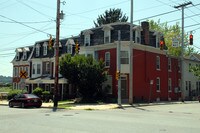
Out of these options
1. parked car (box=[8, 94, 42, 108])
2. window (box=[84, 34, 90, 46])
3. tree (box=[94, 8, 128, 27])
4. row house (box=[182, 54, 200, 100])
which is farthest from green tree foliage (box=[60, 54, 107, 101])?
tree (box=[94, 8, 128, 27])

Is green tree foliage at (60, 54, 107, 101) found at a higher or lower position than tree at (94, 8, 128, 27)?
lower

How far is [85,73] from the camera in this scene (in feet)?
126

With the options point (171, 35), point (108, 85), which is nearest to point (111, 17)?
point (171, 35)

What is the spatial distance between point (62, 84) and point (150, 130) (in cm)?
3531

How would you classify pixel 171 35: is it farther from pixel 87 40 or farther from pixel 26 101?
pixel 26 101

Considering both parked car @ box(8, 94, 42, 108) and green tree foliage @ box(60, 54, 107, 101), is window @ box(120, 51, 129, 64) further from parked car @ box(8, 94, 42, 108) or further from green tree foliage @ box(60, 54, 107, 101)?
parked car @ box(8, 94, 42, 108)

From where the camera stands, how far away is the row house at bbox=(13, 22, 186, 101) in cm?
4062

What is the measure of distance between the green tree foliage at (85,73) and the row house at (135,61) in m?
2.40

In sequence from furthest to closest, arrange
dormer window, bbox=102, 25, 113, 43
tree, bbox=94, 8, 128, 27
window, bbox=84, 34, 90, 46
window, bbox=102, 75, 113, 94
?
tree, bbox=94, 8, 128, 27
window, bbox=84, 34, 90, 46
dormer window, bbox=102, 25, 113, 43
window, bbox=102, 75, 113, 94

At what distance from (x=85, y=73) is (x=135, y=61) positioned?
6671mm

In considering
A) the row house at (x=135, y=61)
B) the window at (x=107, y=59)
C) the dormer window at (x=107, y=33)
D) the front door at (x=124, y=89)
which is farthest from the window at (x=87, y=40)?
the front door at (x=124, y=89)

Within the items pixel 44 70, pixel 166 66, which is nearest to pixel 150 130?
pixel 166 66

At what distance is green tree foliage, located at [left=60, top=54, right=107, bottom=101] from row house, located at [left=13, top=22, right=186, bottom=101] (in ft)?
7.88

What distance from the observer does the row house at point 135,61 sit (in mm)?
40625
